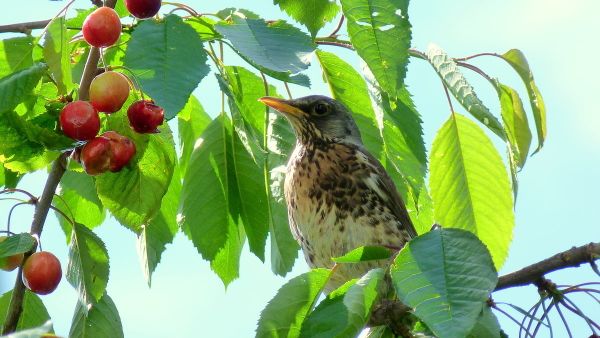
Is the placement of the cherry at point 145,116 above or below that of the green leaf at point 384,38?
below

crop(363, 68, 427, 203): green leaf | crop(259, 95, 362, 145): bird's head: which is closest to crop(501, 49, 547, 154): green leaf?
crop(363, 68, 427, 203): green leaf

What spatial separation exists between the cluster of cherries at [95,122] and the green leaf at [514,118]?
1.08m

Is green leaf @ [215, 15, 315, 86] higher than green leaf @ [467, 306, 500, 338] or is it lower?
Answer: higher

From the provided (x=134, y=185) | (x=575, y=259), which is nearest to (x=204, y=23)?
(x=134, y=185)

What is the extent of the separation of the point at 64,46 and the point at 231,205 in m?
1.02

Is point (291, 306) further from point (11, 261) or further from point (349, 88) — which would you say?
point (349, 88)

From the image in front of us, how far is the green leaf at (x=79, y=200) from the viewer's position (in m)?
3.74

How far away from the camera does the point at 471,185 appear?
3.50 m

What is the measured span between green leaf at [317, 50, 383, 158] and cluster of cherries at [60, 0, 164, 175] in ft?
2.69

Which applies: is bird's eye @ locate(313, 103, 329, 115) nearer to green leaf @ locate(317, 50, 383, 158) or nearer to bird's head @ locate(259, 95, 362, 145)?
bird's head @ locate(259, 95, 362, 145)

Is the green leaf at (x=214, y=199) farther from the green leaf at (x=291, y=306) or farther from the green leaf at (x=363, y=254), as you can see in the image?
the green leaf at (x=363, y=254)

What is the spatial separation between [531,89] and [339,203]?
163 cm

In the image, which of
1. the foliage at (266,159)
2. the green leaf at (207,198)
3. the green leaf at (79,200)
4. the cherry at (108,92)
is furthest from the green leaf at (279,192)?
the cherry at (108,92)

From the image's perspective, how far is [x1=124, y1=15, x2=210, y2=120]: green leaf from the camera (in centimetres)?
262
